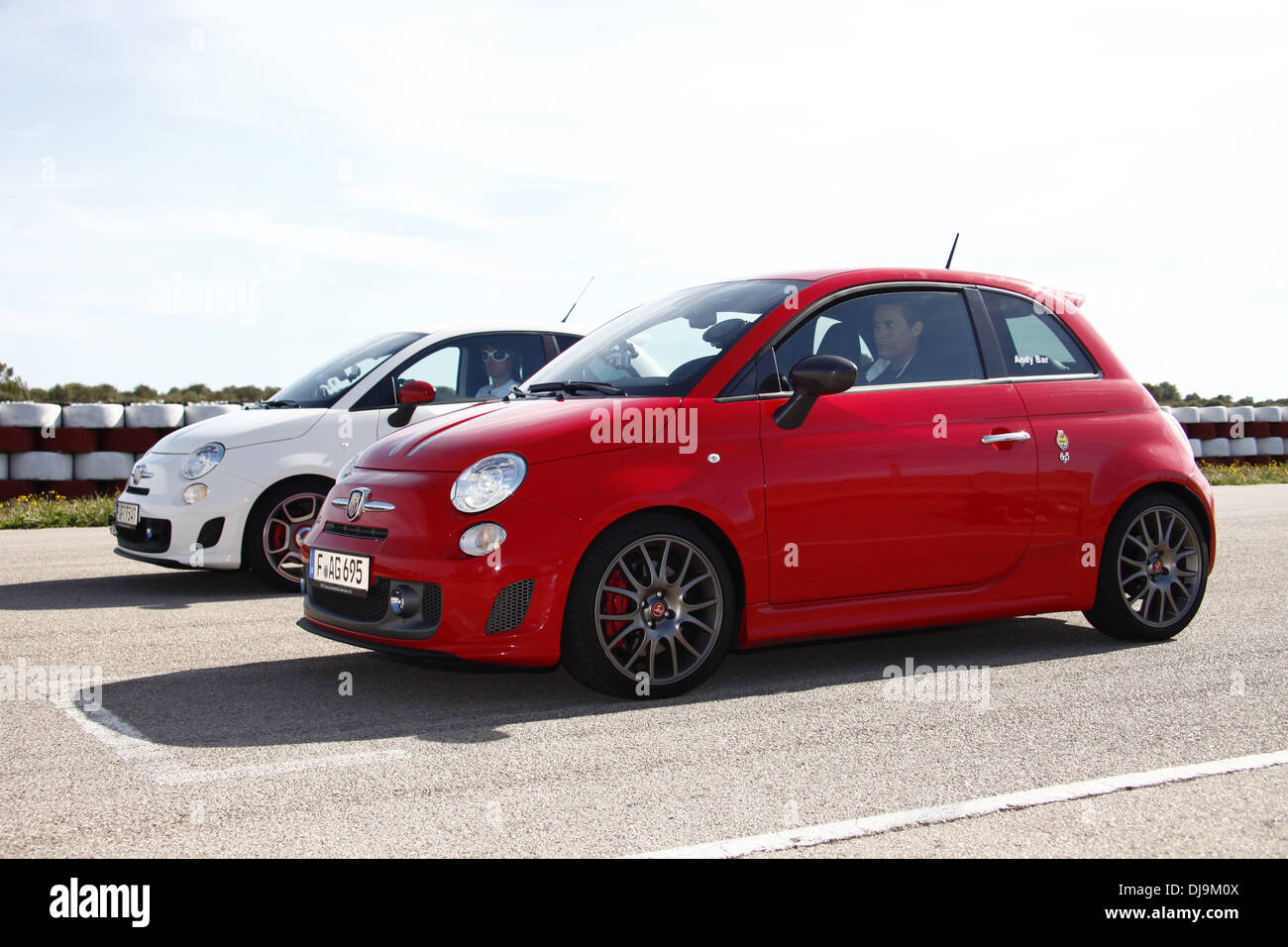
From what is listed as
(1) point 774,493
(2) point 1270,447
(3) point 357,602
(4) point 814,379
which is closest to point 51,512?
(3) point 357,602

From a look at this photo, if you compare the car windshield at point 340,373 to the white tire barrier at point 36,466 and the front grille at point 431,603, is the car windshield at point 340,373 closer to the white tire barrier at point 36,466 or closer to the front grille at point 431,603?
the front grille at point 431,603

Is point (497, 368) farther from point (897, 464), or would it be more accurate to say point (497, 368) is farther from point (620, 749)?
A: point (620, 749)

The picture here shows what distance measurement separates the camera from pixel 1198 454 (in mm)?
21906

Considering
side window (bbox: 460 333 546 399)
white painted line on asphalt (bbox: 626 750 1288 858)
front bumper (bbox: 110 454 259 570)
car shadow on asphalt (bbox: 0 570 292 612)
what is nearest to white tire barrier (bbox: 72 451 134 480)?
car shadow on asphalt (bbox: 0 570 292 612)

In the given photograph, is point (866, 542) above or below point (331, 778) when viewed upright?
above

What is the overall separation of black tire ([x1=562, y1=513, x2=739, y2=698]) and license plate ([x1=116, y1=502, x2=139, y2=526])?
14.2 feet

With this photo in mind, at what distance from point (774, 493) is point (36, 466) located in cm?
1061

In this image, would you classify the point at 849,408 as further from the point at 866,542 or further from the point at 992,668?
the point at 992,668

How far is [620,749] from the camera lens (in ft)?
14.1

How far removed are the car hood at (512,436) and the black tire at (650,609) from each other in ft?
1.25

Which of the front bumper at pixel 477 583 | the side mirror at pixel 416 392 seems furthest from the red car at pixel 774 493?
the side mirror at pixel 416 392
